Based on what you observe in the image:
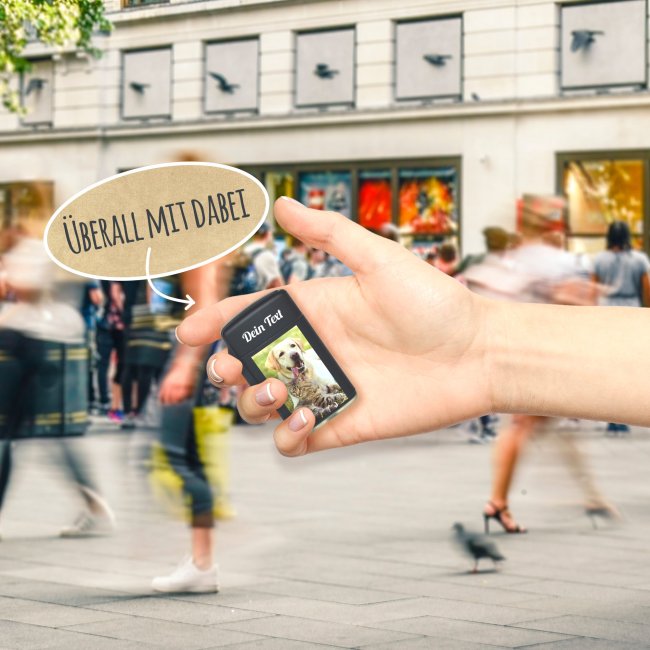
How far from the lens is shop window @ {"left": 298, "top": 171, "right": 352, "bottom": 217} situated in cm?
930

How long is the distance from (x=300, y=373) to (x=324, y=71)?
530cm

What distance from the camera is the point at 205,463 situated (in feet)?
18.1

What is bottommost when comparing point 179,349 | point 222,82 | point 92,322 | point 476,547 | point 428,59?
point 476,547

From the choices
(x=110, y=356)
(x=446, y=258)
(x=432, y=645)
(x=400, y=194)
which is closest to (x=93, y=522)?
(x=432, y=645)

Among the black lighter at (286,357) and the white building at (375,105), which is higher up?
the white building at (375,105)

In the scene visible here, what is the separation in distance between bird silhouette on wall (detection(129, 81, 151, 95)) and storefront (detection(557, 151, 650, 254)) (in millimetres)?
A: 7432

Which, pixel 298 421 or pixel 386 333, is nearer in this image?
pixel 298 421

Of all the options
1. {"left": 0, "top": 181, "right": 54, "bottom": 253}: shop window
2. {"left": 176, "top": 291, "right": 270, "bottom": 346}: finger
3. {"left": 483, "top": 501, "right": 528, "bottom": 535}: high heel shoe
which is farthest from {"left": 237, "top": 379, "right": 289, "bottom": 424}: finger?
{"left": 483, "top": 501, "right": 528, "bottom": 535}: high heel shoe

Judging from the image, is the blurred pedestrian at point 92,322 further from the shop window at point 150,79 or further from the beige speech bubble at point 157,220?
the beige speech bubble at point 157,220

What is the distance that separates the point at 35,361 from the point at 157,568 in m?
1.49

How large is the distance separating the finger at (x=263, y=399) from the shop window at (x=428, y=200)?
1050cm

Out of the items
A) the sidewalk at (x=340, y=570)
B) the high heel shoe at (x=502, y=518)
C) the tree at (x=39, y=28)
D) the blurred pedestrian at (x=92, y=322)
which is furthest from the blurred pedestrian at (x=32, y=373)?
the blurred pedestrian at (x=92, y=322)

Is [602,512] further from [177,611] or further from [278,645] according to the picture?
[278,645]

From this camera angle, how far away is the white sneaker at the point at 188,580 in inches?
208
